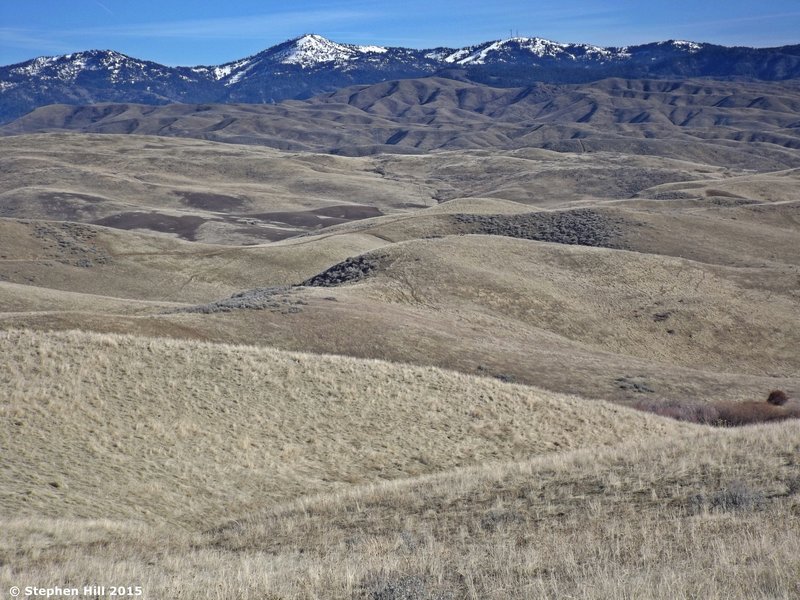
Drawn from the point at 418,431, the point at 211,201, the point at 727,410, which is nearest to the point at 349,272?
the point at 727,410

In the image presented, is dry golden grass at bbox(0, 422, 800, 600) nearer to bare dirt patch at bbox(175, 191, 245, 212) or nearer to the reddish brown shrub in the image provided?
the reddish brown shrub

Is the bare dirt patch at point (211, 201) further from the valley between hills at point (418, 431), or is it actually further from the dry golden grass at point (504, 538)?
the dry golden grass at point (504, 538)

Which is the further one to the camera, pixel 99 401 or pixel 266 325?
pixel 266 325

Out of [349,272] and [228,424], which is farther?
[349,272]

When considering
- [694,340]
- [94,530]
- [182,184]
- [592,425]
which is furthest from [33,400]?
[182,184]

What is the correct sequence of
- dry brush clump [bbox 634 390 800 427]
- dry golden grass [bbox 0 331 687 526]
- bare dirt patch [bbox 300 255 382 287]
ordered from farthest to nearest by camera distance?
bare dirt patch [bbox 300 255 382 287] < dry brush clump [bbox 634 390 800 427] < dry golden grass [bbox 0 331 687 526]

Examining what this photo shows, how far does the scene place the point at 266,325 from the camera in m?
40.4

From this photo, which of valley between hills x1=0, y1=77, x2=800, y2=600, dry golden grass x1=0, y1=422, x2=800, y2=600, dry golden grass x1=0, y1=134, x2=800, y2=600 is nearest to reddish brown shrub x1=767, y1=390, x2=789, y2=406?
valley between hills x1=0, y1=77, x2=800, y2=600

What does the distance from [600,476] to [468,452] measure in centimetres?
761

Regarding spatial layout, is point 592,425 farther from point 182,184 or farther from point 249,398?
point 182,184

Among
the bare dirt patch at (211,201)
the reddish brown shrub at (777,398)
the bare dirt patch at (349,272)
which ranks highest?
the bare dirt patch at (211,201)

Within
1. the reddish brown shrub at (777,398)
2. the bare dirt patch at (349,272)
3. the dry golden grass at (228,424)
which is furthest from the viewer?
Answer: the bare dirt patch at (349,272)

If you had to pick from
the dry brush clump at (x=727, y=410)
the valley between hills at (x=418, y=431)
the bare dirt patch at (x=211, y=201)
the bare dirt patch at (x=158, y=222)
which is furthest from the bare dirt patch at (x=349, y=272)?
the bare dirt patch at (x=211, y=201)

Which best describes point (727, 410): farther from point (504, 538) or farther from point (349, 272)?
point (349, 272)
